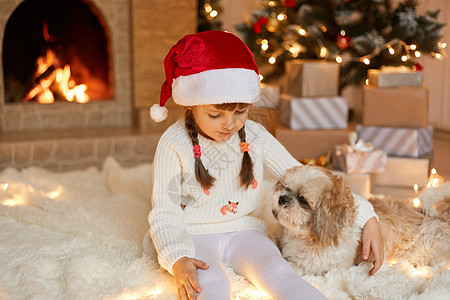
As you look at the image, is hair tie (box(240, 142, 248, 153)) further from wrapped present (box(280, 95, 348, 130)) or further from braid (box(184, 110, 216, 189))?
wrapped present (box(280, 95, 348, 130))

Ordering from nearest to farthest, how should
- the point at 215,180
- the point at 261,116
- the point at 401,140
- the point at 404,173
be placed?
the point at 215,180, the point at 261,116, the point at 404,173, the point at 401,140

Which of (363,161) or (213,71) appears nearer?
(213,71)

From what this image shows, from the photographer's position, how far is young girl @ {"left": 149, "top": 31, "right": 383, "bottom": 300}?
1.17m

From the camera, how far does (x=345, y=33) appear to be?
2.74 m

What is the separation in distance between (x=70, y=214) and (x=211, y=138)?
65cm

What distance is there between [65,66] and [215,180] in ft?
6.54

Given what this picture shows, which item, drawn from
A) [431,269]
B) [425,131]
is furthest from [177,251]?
[425,131]

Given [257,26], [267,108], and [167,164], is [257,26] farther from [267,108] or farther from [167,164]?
[167,164]

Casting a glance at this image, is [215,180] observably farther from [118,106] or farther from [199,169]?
[118,106]

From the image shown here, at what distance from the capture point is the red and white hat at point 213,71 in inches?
47.4

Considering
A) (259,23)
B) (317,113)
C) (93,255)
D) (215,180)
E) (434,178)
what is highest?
(259,23)

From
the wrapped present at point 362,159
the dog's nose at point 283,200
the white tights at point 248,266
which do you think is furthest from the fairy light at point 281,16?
the dog's nose at point 283,200

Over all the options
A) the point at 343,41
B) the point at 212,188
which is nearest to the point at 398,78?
the point at 343,41

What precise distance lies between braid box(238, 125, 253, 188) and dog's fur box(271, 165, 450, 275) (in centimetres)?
13
